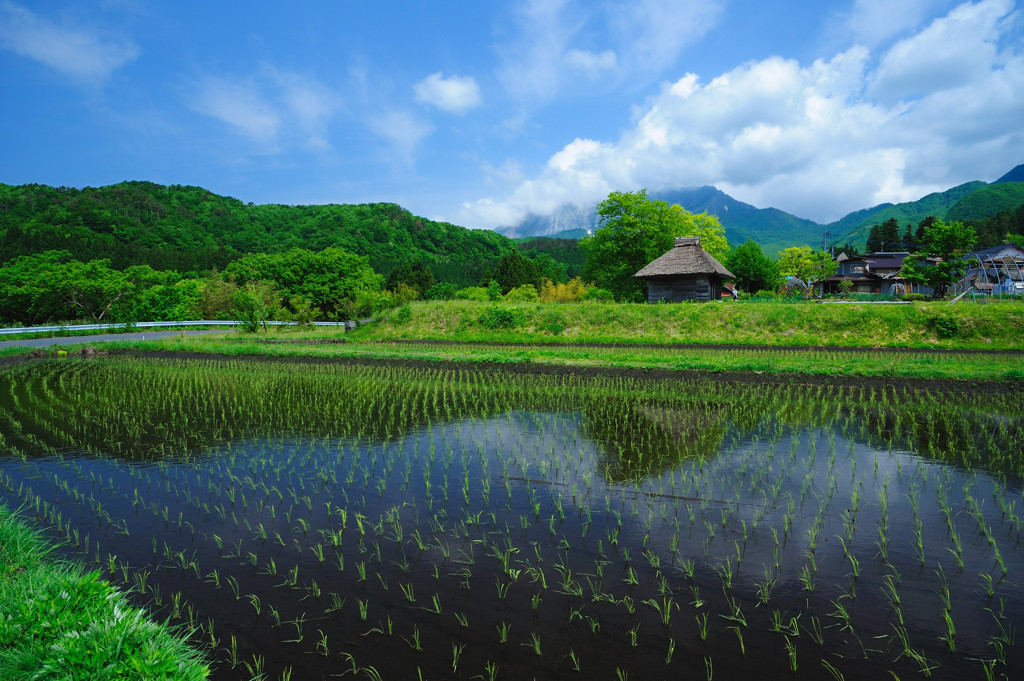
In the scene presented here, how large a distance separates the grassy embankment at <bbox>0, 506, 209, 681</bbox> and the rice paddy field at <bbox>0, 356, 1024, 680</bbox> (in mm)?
988

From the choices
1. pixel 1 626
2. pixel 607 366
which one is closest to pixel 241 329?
pixel 607 366

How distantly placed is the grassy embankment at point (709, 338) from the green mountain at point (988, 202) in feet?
336

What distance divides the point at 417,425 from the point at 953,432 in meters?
10.9

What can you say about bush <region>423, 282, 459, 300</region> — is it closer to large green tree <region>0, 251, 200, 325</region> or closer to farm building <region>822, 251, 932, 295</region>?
large green tree <region>0, 251, 200, 325</region>

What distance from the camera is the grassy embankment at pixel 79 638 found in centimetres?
266

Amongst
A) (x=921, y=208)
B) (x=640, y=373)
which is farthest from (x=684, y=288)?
(x=921, y=208)

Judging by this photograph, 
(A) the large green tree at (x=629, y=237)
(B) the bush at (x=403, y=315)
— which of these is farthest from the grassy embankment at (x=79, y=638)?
(A) the large green tree at (x=629, y=237)

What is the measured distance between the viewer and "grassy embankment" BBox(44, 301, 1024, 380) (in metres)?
16.6

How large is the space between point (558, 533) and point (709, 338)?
2076cm

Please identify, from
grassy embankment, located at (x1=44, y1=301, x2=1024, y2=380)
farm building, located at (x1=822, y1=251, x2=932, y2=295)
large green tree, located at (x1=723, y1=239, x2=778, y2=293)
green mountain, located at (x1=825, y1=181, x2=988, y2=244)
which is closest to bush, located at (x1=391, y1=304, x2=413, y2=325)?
grassy embankment, located at (x1=44, y1=301, x2=1024, y2=380)

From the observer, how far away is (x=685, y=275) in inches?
1205

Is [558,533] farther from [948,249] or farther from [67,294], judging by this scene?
[67,294]

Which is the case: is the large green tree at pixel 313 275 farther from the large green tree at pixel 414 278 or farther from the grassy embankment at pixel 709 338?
the grassy embankment at pixel 709 338

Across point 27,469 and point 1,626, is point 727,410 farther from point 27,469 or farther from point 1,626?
point 27,469
